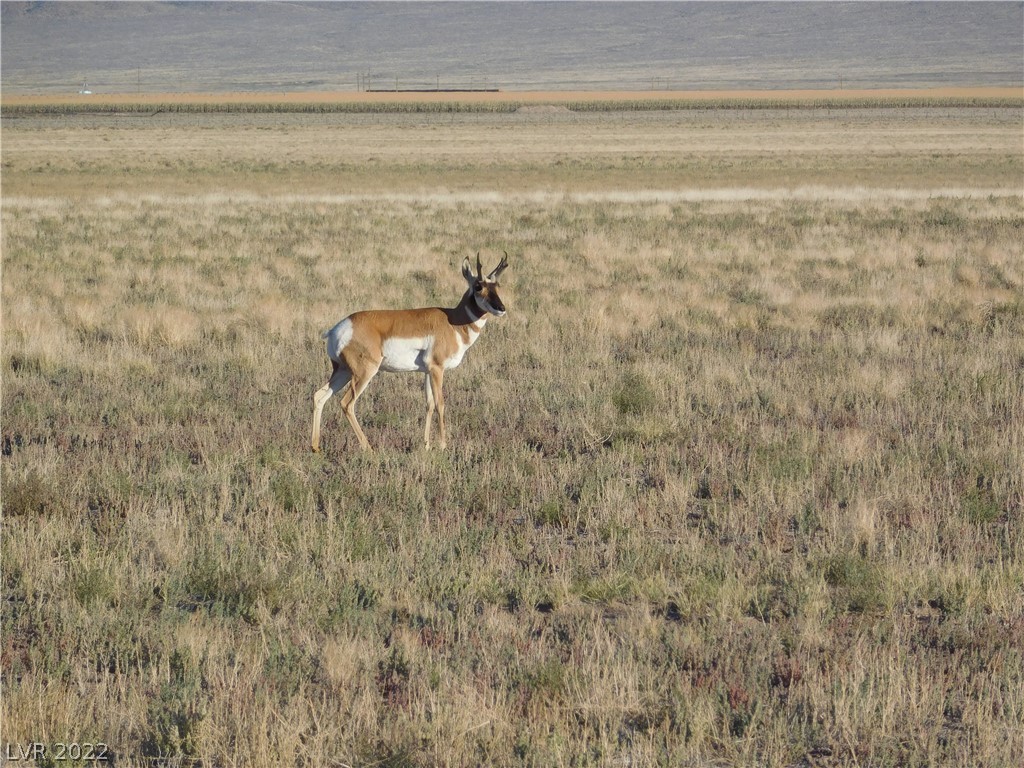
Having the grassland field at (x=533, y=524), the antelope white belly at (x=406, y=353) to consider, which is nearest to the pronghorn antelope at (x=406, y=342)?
the antelope white belly at (x=406, y=353)

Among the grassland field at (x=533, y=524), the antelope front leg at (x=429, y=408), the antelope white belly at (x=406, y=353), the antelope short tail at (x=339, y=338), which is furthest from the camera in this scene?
the antelope front leg at (x=429, y=408)

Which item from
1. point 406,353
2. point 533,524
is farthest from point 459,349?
point 533,524

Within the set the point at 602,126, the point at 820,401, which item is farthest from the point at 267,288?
the point at 602,126

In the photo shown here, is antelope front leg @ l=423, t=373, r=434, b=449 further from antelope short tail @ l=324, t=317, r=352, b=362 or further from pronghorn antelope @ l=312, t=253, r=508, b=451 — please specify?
antelope short tail @ l=324, t=317, r=352, b=362

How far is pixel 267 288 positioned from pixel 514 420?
9.51m

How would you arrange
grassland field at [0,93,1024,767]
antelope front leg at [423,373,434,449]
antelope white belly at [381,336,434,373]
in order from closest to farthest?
1. grassland field at [0,93,1024,767]
2. antelope white belly at [381,336,434,373]
3. antelope front leg at [423,373,434,449]

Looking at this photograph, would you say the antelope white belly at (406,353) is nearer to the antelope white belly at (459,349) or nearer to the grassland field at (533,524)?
the antelope white belly at (459,349)

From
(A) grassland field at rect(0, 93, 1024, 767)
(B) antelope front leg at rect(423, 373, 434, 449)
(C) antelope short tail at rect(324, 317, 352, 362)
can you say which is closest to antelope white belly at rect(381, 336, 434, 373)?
(B) antelope front leg at rect(423, 373, 434, 449)

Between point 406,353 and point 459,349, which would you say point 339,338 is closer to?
point 406,353

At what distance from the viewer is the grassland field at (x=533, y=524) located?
4.58 m

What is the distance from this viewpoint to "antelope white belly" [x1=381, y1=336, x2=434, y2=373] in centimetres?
855

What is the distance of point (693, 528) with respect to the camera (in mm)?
6938

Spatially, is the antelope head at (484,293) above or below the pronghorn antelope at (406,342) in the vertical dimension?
above

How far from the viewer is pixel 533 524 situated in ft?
23.0
